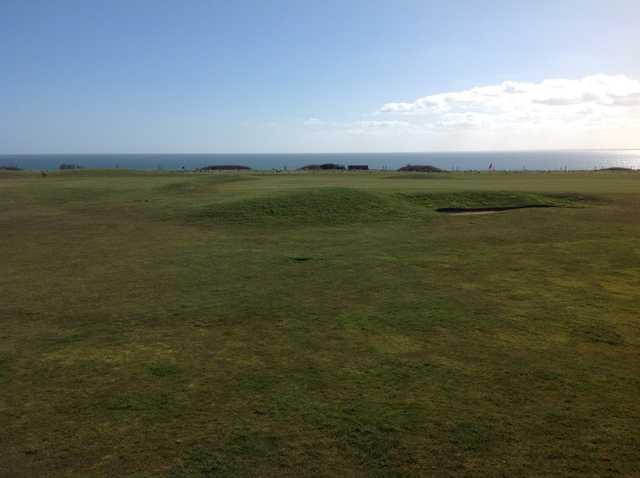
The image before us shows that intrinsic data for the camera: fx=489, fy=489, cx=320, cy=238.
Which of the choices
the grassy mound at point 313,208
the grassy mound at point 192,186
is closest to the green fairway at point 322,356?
the grassy mound at point 313,208

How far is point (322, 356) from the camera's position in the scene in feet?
27.5

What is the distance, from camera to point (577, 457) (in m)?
5.64

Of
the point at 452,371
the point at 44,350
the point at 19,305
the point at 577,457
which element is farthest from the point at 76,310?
the point at 577,457

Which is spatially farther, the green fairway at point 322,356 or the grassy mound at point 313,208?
the grassy mound at point 313,208

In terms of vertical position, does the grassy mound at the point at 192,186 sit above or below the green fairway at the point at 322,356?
above

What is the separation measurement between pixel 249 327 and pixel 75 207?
882 inches

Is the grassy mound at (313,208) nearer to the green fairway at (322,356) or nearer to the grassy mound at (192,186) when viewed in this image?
the green fairway at (322,356)

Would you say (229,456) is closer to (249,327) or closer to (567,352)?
(249,327)

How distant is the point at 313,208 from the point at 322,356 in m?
17.1

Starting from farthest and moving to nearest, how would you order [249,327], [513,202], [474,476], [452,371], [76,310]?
[513,202] < [76,310] < [249,327] < [452,371] < [474,476]

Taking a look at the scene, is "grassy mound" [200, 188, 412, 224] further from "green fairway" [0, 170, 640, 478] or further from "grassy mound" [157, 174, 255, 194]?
"grassy mound" [157, 174, 255, 194]

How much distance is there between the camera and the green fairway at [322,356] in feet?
19.0

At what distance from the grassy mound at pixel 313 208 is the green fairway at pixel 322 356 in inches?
174

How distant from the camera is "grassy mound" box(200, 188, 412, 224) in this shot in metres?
23.5
